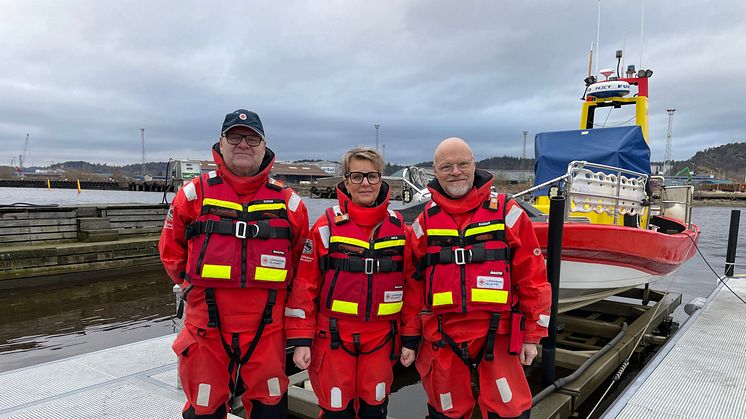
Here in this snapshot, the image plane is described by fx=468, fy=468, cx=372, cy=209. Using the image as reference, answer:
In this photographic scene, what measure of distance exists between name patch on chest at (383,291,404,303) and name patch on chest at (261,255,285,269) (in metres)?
0.56

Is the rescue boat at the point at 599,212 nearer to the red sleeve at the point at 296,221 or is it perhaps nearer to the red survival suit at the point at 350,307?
the red survival suit at the point at 350,307

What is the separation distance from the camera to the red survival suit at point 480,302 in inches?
94.7

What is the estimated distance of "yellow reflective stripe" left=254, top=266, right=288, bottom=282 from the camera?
2338 millimetres

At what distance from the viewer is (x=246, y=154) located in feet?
7.92

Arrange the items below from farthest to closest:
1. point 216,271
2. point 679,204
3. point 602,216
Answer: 1. point 679,204
2. point 602,216
3. point 216,271

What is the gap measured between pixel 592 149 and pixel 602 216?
1.05 metres

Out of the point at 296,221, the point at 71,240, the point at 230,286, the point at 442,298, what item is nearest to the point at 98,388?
the point at 230,286

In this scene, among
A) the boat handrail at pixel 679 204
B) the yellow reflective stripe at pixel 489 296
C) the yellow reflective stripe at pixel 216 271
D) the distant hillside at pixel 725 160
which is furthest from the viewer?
the distant hillside at pixel 725 160

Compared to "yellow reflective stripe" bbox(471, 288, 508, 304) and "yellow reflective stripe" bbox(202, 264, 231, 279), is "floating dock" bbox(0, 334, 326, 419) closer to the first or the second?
"yellow reflective stripe" bbox(202, 264, 231, 279)

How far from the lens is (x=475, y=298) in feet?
7.83

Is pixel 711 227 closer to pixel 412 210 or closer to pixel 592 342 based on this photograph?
pixel 592 342

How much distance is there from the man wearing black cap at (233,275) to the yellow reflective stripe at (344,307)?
11.0 inches

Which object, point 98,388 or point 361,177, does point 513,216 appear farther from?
point 98,388

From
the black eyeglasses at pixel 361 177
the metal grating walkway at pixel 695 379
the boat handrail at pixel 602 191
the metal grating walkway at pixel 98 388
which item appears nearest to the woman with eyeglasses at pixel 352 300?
the black eyeglasses at pixel 361 177
